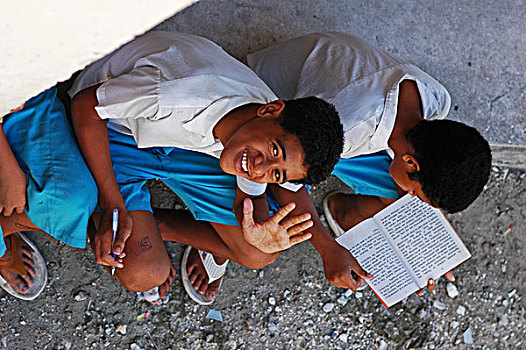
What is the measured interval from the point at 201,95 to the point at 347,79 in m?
0.51

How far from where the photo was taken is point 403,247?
2.09m

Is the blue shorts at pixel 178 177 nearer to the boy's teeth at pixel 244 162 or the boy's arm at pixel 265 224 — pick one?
the boy's arm at pixel 265 224

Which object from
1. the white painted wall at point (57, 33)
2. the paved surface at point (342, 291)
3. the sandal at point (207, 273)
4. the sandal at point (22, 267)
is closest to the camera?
the white painted wall at point (57, 33)

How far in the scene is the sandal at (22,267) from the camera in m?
1.82

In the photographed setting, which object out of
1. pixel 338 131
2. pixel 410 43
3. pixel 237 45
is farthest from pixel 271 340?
pixel 410 43

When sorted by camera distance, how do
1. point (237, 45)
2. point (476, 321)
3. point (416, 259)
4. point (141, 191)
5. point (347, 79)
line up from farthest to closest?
point (476, 321) < point (416, 259) < point (237, 45) < point (141, 191) < point (347, 79)

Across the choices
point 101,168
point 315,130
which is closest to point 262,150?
point 315,130

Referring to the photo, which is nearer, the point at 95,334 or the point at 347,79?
the point at 347,79

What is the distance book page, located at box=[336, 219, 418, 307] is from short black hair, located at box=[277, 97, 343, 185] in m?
0.64

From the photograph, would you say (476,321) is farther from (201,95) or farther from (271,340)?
(201,95)

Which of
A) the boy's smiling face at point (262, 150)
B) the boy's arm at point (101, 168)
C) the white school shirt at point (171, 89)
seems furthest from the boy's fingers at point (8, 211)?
the boy's smiling face at point (262, 150)

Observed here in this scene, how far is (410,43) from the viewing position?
6.87ft

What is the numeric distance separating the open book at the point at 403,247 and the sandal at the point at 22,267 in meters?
1.17

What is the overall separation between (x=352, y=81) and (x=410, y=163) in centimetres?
33
